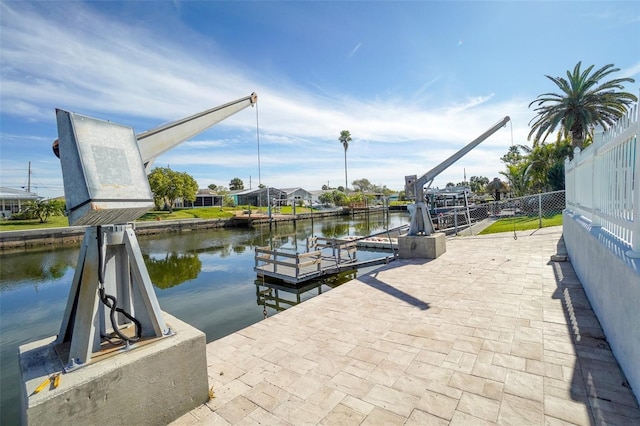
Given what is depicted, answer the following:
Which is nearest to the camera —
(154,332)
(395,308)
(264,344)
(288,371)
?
(154,332)

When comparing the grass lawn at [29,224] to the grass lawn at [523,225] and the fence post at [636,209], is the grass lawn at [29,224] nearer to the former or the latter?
the grass lawn at [523,225]

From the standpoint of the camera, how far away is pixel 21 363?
223cm

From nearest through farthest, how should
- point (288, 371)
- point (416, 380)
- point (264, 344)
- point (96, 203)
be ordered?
point (96, 203) < point (416, 380) < point (288, 371) < point (264, 344)

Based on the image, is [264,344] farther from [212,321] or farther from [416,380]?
[212,321]

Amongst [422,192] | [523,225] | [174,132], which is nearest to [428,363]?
[174,132]

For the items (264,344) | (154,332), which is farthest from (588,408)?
(154,332)

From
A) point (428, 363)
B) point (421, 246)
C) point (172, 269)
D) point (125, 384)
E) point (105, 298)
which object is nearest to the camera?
point (125, 384)

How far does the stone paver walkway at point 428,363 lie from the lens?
8.15 feet

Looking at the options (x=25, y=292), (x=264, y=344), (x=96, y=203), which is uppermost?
(x=96, y=203)

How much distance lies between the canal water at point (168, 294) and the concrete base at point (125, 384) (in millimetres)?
3862

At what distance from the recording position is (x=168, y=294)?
34.1 ft

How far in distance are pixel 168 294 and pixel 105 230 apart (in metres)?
9.04

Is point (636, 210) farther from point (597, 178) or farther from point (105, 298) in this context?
point (105, 298)

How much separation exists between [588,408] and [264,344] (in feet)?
10.4
